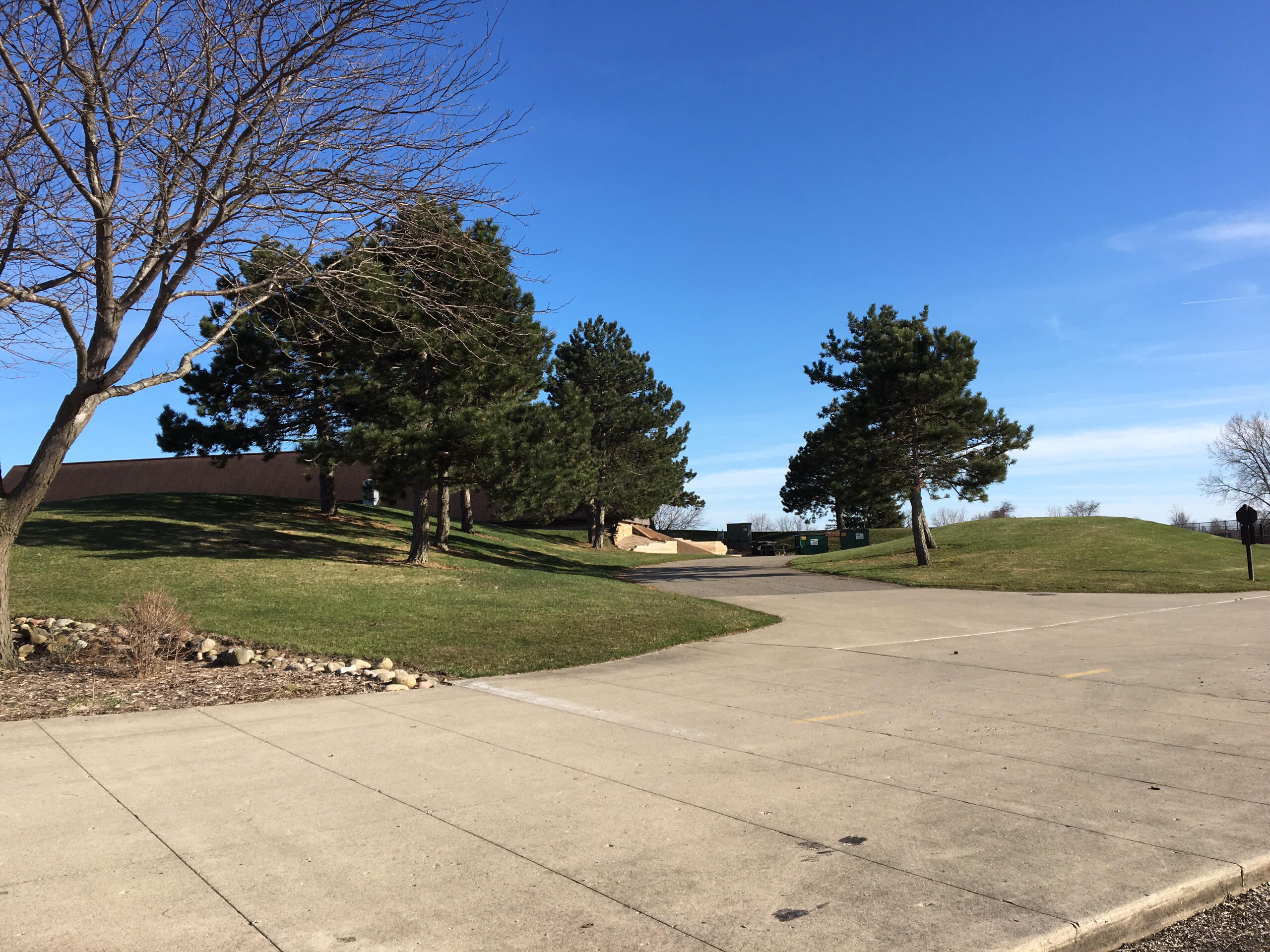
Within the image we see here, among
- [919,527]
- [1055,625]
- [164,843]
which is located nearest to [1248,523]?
[919,527]

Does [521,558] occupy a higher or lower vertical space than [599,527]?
lower

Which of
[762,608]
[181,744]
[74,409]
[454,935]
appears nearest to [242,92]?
[74,409]

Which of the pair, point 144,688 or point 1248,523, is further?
point 1248,523

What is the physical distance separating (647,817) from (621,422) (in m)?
39.5

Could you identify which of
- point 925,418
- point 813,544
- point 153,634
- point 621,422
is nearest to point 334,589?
point 153,634

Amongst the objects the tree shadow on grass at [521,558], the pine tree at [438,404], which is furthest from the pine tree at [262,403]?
the tree shadow on grass at [521,558]

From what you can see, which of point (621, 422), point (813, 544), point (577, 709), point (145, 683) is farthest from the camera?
point (813, 544)

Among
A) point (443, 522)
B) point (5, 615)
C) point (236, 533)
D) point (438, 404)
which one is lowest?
point (5, 615)

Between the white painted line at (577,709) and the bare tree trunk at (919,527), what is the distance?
2422cm

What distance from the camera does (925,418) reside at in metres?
29.7

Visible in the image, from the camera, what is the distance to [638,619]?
14555 millimetres

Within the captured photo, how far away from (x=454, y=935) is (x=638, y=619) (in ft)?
37.4

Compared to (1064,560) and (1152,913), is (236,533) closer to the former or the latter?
(1152,913)

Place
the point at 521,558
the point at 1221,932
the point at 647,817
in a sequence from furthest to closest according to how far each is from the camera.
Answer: the point at 521,558 < the point at 647,817 < the point at 1221,932
